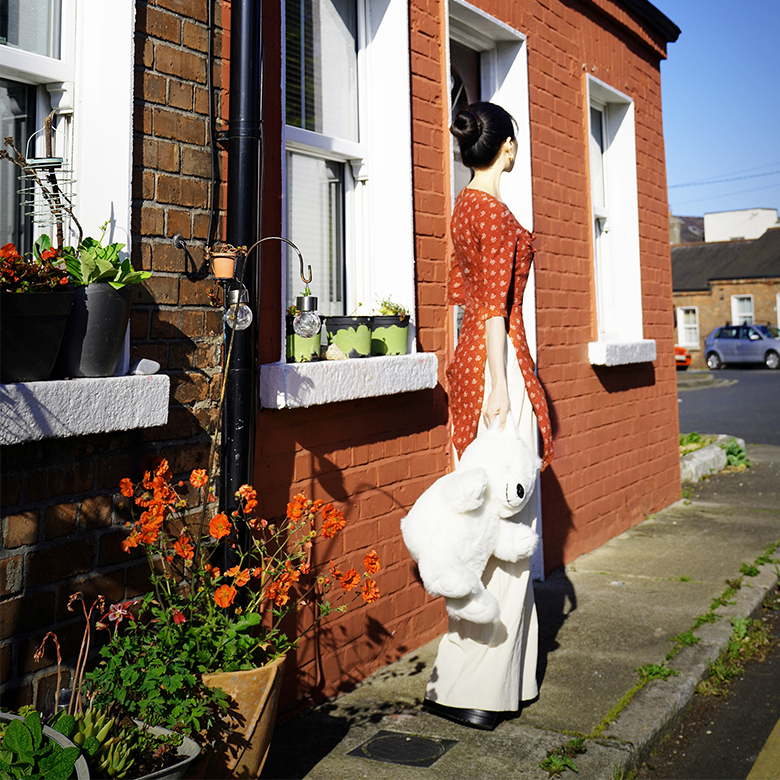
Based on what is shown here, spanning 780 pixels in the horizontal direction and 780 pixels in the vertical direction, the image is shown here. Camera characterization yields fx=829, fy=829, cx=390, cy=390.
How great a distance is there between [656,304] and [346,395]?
15.5 feet

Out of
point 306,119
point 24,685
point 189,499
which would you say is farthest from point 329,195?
point 24,685

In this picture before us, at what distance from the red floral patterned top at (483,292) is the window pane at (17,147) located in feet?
5.39

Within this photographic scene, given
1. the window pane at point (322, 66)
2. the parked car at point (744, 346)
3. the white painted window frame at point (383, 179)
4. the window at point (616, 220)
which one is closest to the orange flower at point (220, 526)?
the white painted window frame at point (383, 179)

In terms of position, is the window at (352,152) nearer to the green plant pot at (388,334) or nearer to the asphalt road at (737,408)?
the green plant pot at (388,334)

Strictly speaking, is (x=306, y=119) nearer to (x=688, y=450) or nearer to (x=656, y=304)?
(x=656, y=304)

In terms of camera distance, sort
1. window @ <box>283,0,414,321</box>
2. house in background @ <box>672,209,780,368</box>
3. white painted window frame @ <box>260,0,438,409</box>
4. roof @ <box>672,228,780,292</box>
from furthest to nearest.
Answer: roof @ <box>672,228,780,292</box> < house in background @ <box>672,209,780,368</box> < white painted window frame @ <box>260,0,438,409</box> < window @ <box>283,0,414,321</box>

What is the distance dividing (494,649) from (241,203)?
1948 mm

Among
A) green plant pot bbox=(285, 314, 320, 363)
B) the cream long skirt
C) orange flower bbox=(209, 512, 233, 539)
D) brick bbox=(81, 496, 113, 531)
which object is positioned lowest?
the cream long skirt

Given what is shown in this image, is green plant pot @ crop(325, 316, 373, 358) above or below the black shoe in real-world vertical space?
above

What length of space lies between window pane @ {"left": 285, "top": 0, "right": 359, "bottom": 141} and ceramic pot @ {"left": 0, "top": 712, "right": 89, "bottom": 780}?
8.77 feet

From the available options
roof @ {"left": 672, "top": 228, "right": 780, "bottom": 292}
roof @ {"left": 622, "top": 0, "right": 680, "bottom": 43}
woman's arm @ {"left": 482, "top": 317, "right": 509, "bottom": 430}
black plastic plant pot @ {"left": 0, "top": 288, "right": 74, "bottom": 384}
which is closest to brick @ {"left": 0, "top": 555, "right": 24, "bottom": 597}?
black plastic plant pot @ {"left": 0, "top": 288, "right": 74, "bottom": 384}

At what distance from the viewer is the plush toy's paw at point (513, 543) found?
120 inches

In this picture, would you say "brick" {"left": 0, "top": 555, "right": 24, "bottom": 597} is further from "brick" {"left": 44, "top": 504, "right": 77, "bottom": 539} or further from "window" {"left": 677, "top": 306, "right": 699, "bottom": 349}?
"window" {"left": 677, "top": 306, "right": 699, "bottom": 349}

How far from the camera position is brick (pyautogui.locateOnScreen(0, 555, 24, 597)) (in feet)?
7.46
